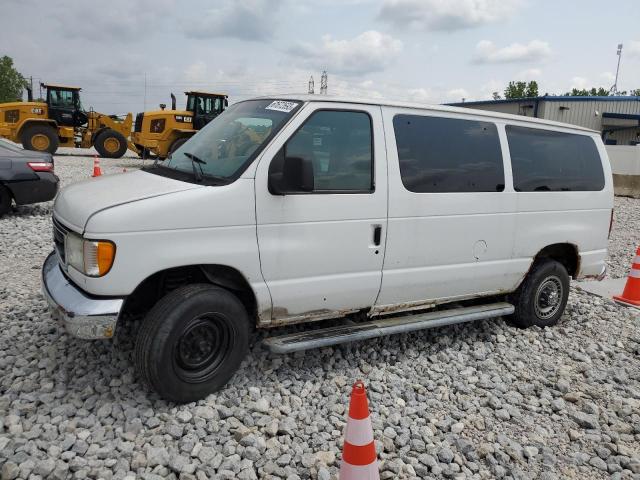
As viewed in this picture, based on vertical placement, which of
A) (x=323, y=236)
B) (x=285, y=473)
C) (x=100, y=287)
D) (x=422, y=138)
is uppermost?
(x=422, y=138)

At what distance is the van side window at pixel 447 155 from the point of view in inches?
165

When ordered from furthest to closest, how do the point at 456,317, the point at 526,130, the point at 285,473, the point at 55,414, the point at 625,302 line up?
the point at 625,302
the point at 526,130
the point at 456,317
the point at 55,414
the point at 285,473

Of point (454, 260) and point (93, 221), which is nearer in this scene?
point (93, 221)

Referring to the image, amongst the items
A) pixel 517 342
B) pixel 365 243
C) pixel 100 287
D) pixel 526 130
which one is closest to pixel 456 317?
pixel 517 342

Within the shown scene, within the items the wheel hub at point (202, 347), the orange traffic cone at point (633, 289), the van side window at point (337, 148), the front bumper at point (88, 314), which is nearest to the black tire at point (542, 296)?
the orange traffic cone at point (633, 289)

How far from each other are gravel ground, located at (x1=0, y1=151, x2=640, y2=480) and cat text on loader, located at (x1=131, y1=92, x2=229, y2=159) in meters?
14.6

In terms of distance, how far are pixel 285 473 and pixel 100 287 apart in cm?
156

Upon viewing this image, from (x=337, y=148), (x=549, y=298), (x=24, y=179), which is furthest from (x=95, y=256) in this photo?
(x=24, y=179)

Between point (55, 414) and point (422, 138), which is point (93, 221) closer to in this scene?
point (55, 414)

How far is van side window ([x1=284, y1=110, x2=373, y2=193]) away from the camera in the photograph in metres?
3.79

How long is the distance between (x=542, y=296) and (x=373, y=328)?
2.19 meters

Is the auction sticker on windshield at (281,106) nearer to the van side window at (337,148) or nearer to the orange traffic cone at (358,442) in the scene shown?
the van side window at (337,148)

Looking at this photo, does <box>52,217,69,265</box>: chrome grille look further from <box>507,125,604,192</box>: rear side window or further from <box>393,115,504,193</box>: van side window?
<box>507,125,604,192</box>: rear side window

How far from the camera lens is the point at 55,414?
339cm
